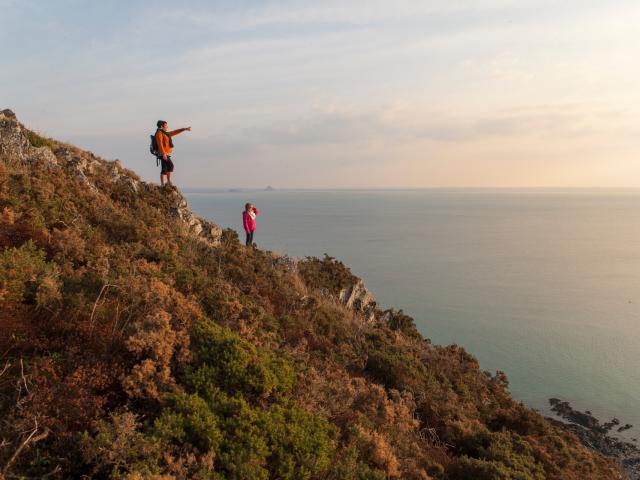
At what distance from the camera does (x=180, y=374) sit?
5.41 meters

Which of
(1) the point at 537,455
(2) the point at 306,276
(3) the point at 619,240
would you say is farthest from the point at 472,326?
(3) the point at 619,240

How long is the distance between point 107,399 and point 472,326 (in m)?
28.6

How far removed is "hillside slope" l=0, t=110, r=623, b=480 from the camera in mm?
4180

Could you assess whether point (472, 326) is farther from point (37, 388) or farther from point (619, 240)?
point (619, 240)

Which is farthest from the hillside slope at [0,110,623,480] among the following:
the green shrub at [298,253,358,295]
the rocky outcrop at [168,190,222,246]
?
the green shrub at [298,253,358,295]

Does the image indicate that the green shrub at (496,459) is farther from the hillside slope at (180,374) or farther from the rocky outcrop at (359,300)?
the rocky outcrop at (359,300)

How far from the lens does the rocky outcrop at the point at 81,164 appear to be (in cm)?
969

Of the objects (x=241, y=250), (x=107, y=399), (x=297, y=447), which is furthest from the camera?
(x=241, y=250)

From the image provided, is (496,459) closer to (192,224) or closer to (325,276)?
(325,276)

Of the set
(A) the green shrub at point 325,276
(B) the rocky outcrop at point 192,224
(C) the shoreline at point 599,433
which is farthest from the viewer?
(C) the shoreline at point 599,433

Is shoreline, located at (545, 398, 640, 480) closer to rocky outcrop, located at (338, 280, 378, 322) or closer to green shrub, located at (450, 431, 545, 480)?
rocky outcrop, located at (338, 280, 378, 322)

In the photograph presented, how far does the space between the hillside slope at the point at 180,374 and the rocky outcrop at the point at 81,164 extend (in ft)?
0.24

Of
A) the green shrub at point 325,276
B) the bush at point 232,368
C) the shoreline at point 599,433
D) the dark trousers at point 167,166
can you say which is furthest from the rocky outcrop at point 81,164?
the shoreline at point 599,433

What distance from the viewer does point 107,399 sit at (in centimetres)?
462
